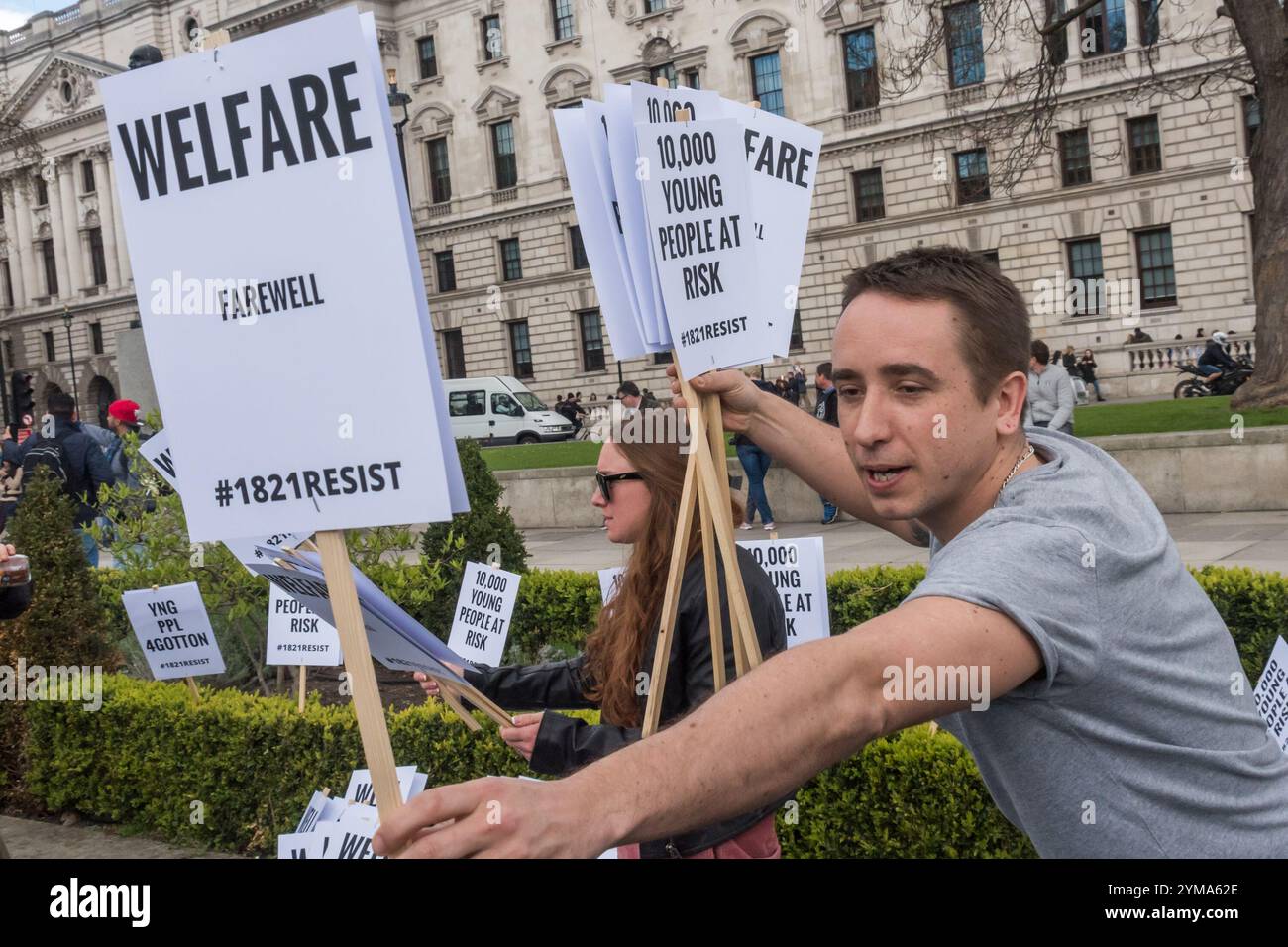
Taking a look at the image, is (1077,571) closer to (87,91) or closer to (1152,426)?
(1152,426)

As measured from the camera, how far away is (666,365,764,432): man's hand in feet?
8.75

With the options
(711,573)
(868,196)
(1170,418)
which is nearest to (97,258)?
(868,196)

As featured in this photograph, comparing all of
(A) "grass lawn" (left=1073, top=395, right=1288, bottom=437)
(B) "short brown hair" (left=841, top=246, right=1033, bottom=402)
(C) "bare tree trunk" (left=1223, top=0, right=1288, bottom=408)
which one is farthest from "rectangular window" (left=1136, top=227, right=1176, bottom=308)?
(B) "short brown hair" (left=841, top=246, right=1033, bottom=402)

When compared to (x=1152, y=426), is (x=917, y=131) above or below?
above

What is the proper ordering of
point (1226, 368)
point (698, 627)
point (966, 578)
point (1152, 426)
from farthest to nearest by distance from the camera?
1. point (1226, 368)
2. point (1152, 426)
3. point (698, 627)
4. point (966, 578)

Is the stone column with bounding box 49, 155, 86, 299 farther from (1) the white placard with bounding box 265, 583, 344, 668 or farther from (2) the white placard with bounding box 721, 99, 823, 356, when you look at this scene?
(2) the white placard with bounding box 721, 99, 823, 356

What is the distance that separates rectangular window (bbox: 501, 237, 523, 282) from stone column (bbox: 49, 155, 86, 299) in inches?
960

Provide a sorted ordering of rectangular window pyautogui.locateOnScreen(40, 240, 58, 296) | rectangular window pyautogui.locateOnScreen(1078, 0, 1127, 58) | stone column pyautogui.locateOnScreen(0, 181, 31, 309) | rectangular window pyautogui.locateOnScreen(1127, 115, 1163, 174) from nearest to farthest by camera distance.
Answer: rectangular window pyautogui.locateOnScreen(1078, 0, 1127, 58), rectangular window pyautogui.locateOnScreen(1127, 115, 1163, 174), rectangular window pyautogui.locateOnScreen(40, 240, 58, 296), stone column pyautogui.locateOnScreen(0, 181, 31, 309)

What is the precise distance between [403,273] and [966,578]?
2.87 feet

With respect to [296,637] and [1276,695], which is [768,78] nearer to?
[296,637]

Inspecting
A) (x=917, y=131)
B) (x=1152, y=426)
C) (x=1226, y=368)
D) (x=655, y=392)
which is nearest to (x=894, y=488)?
(x=1152, y=426)

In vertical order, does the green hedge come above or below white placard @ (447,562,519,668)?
below

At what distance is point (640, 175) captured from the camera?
2.60 meters
